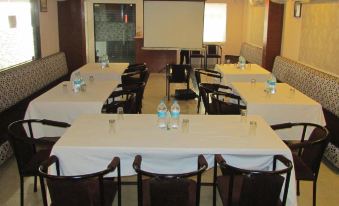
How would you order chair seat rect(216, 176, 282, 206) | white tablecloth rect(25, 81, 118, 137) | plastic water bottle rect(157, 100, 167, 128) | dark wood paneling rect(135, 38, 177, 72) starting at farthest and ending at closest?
dark wood paneling rect(135, 38, 177, 72) < white tablecloth rect(25, 81, 118, 137) < plastic water bottle rect(157, 100, 167, 128) < chair seat rect(216, 176, 282, 206)

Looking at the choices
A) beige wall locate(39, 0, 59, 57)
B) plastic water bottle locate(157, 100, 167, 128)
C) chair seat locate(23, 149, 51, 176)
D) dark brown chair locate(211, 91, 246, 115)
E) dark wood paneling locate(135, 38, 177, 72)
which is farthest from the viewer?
dark wood paneling locate(135, 38, 177, 72)

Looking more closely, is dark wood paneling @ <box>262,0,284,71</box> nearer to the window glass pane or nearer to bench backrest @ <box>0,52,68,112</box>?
bench backrest @ <box>0,52,68,112</box>

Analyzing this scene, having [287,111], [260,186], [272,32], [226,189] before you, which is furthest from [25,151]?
[272,32]

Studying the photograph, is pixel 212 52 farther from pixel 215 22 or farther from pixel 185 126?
pixel 185 126

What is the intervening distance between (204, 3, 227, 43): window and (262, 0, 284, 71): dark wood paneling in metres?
4.60

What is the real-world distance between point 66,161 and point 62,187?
0.48m

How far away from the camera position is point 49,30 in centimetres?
766

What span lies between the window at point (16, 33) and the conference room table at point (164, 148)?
3326mm

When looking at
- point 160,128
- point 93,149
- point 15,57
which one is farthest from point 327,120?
point 15,57

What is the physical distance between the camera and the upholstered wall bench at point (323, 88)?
4363 millimetres

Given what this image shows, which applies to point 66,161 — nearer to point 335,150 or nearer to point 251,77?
point 335,150

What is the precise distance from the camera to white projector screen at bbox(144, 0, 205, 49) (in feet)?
28.1

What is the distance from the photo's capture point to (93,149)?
276cm

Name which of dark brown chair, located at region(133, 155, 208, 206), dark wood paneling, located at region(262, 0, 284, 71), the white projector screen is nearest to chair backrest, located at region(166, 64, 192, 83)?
the white projector screen
